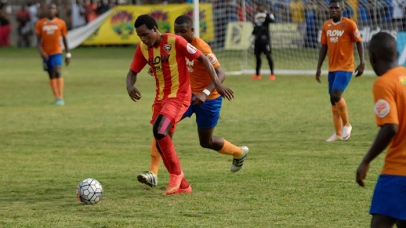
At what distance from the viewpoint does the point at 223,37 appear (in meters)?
30.3

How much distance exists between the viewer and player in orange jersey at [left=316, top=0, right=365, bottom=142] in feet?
44.3

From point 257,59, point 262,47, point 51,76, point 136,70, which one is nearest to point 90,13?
point 257,59

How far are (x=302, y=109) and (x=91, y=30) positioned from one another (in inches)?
931

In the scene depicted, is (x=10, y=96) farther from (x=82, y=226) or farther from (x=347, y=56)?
(x=82, y=226)

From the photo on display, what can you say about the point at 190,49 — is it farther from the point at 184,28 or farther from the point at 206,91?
the point at 184,28

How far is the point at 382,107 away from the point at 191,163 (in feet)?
20.9

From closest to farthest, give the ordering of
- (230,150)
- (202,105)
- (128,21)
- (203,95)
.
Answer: (203,95), (202,105), (230,150), (128,21)

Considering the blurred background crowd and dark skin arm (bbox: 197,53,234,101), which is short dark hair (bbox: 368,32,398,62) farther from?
the blurred background crowd

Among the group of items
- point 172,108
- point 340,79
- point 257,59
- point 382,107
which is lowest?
point 257,59

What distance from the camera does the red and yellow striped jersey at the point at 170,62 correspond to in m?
9.19

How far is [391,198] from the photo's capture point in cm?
558

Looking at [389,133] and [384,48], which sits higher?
[384,48]

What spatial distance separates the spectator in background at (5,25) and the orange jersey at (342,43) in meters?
31.6

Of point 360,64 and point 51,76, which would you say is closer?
point 360,64
